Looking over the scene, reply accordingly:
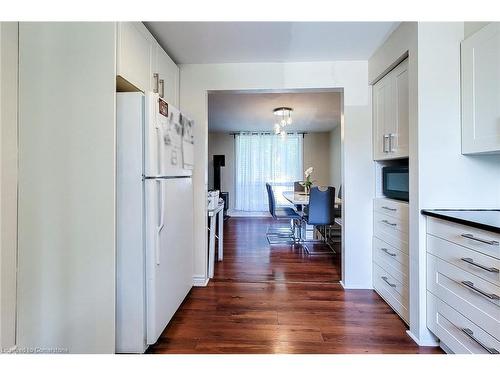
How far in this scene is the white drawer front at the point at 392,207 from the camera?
6.47ft

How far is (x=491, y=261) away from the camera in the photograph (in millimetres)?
1195

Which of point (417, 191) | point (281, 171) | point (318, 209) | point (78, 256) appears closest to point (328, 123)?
point (281, 171)

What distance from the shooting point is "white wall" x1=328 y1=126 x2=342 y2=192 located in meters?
6.51

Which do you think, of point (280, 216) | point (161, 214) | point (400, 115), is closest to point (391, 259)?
point (400, 115)

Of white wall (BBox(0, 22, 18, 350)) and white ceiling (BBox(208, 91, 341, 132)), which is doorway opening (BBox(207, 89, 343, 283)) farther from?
white wall (BBox(0, 22, 18, 350))

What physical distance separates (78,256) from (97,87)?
37.4 inches

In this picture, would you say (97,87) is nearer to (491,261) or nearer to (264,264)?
(491,261)

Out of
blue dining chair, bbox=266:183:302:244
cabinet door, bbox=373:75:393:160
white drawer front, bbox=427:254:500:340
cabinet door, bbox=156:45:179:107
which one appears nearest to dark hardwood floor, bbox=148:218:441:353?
white drawer front, bbox=427:254:500:340

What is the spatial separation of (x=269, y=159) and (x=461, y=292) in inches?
241

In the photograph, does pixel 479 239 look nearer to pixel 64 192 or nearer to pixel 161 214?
pixel 161 214

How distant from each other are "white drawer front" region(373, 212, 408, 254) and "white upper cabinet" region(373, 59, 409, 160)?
53cm

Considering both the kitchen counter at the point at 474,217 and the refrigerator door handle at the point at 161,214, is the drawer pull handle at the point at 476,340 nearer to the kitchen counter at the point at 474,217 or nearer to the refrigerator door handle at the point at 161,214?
the kitchen counter at the point at 474,217

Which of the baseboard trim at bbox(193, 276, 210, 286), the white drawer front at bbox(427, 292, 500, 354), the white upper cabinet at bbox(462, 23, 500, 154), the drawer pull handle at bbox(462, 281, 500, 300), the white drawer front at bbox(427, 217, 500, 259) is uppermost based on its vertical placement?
the white upper cabinet at bbox(462, 23, 500, 154)

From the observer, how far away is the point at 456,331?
1432 mm
